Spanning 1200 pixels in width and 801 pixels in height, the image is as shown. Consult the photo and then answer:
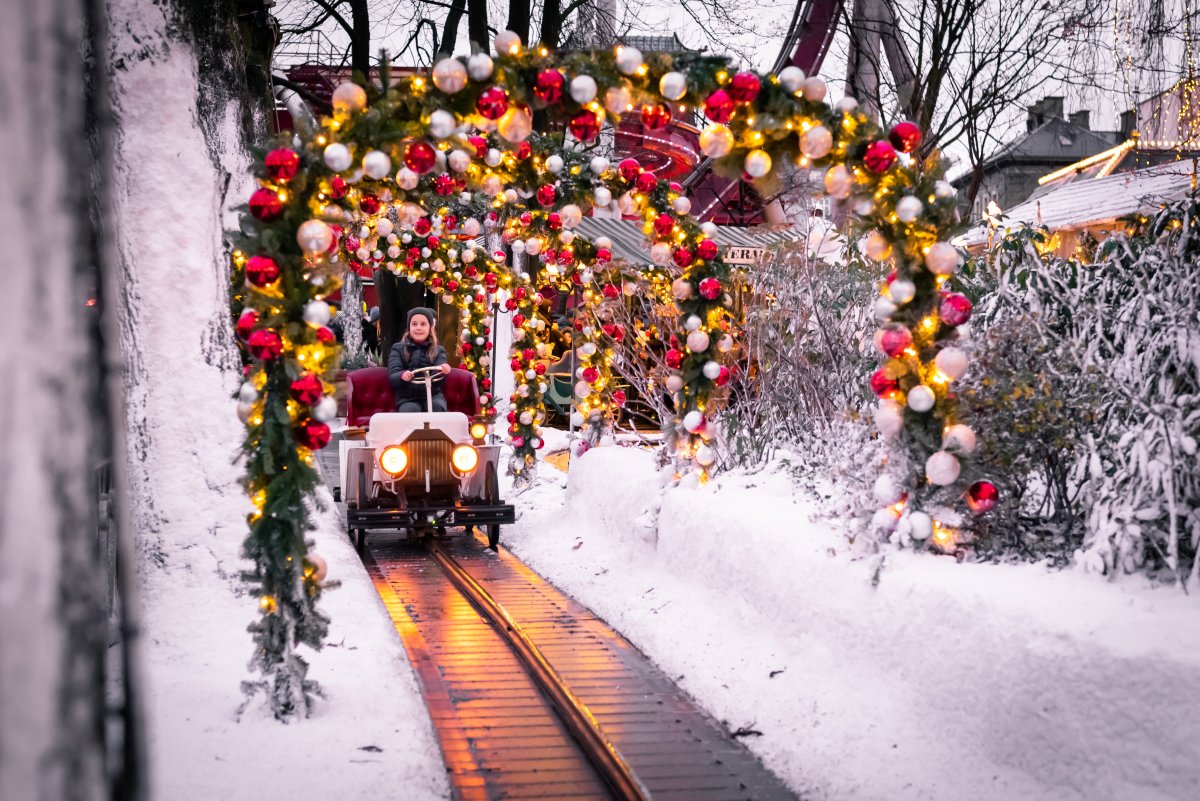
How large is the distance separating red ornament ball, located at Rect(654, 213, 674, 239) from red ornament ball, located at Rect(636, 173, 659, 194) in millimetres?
343

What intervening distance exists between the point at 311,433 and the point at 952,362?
3.23 m

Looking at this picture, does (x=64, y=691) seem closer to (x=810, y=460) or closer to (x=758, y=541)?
(x=758, y=541)

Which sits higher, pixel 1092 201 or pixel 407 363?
pixel 1092 201

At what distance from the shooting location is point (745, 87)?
19.2ft

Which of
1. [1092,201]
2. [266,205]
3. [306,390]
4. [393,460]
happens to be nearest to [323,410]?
[306,390]

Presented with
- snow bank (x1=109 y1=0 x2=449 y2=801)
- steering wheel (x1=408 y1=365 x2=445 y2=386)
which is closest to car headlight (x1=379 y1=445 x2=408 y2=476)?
steering wheel (x1=408 y1=365 x2=445 y2=386)

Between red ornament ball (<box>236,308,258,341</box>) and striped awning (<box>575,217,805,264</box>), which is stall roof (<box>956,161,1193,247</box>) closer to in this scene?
striped awning (<box>575,217,805,264</box>)

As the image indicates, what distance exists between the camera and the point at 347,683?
5.76 metres

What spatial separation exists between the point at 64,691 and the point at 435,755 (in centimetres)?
358

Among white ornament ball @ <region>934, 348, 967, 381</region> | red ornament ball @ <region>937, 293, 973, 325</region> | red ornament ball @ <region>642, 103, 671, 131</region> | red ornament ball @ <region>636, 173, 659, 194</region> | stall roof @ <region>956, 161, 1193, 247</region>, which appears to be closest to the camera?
white ornament ball @ <region>934, 348, 967, 381</region>

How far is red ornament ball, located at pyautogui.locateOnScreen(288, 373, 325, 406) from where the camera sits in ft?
16.8

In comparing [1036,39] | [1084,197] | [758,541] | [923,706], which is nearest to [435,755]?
[923,706]

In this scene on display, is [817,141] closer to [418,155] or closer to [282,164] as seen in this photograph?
[418,155]

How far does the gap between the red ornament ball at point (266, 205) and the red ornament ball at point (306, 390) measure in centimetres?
77
